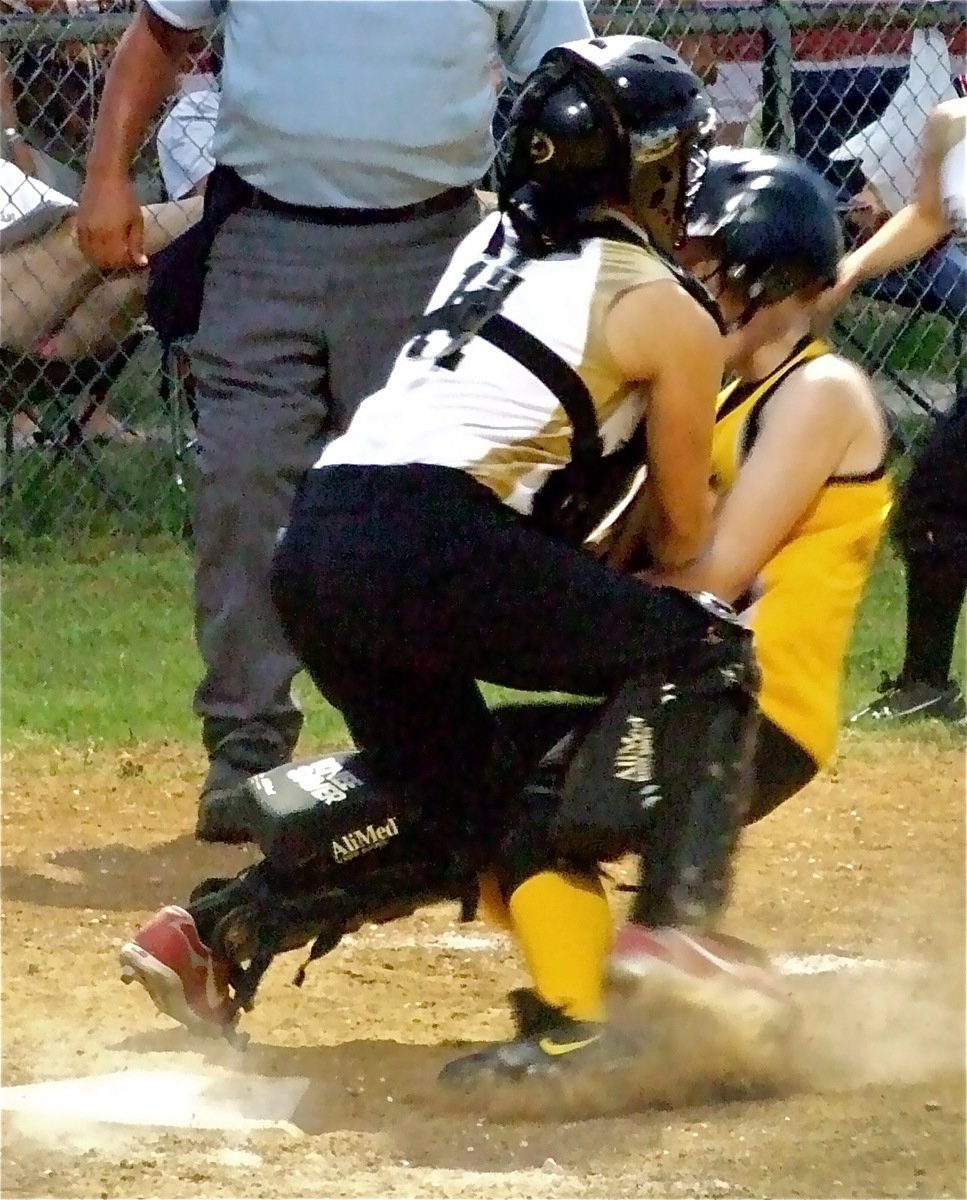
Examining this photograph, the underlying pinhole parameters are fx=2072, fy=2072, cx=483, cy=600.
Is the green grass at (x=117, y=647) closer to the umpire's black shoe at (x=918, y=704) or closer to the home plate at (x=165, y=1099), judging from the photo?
the umpire's black shoe at (x=918, y=704)

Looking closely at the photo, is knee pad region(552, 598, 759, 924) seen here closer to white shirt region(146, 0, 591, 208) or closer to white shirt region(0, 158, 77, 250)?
white shirt region(146, 0, 591, 208)

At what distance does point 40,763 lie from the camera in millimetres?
4895

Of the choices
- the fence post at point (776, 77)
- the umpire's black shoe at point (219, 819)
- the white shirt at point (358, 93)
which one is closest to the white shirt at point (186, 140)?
the fence post at point (776, 77)

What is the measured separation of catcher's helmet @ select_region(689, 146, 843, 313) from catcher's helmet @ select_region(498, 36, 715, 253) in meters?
0.14

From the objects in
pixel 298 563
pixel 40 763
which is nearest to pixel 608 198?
pixel 298 563

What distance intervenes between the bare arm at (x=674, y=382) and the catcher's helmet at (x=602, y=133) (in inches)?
7.6

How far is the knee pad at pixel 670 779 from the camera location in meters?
2.89

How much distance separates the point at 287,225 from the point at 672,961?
6.32 ft

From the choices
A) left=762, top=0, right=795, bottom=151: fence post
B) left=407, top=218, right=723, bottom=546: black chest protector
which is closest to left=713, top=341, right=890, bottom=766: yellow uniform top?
left=407, top=218, right=723, bottom=546: black chest protector

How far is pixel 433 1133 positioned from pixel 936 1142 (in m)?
0.66

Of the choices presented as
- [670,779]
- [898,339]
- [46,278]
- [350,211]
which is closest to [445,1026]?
[670,779]

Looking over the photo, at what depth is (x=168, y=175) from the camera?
730 cm

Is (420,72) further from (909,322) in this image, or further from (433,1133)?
(909,322)

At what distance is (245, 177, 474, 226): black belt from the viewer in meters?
4.15
